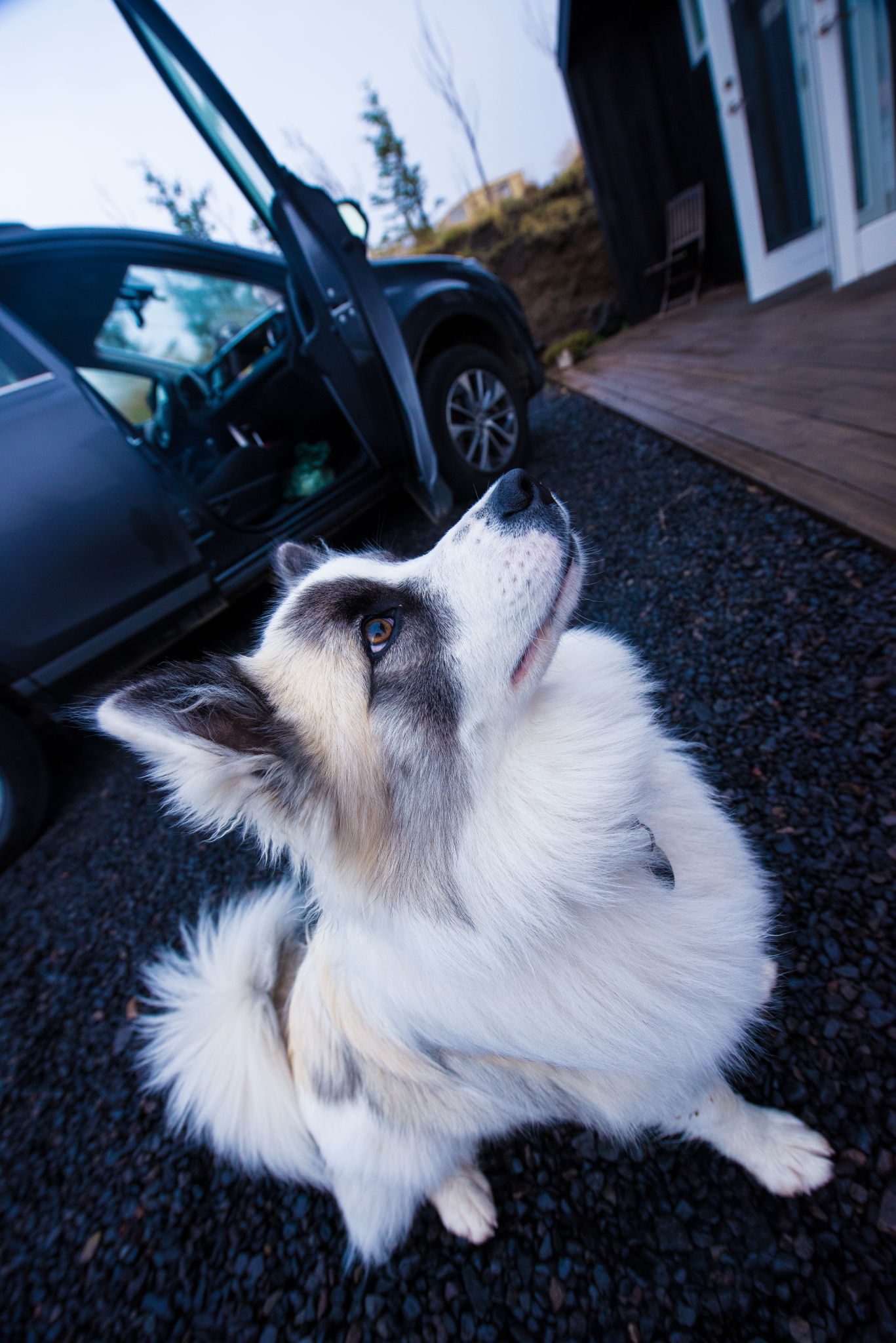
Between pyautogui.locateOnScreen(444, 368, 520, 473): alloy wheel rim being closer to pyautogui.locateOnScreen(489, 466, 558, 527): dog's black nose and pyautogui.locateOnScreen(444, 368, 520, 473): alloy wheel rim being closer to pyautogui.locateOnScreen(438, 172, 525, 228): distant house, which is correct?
pyautogui.locateOnScreen(489, 466, 558, 527): dog's black nose

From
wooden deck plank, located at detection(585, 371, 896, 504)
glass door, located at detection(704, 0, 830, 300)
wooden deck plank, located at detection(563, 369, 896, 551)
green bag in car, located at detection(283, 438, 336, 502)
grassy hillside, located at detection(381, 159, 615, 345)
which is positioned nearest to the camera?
wooden deck plank, located at detection(563, 369, 896, 551)

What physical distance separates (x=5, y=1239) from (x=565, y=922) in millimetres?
2084

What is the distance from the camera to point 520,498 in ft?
4.41

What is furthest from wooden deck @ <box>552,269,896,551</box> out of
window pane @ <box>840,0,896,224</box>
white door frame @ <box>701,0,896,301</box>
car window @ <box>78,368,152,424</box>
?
car window @ <box>78,368,152,424</box>

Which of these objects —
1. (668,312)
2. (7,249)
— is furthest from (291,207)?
(668,312)

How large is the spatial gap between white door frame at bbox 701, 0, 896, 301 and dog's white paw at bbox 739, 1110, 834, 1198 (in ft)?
20.3

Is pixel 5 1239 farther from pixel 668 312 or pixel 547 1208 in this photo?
pixel 668 312

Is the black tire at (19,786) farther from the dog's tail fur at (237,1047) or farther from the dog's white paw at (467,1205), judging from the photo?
the dog's white paw at (467,1205)

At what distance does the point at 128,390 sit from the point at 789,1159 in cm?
559

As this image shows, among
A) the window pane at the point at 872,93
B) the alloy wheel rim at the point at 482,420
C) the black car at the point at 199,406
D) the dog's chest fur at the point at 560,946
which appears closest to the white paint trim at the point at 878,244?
the window pane at the point at 872,93

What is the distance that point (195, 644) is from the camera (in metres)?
4.09

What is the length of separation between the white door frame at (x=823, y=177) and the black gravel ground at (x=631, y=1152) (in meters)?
3.73

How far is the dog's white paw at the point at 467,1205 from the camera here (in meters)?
1.42

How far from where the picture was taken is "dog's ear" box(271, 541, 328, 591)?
1.96 m
